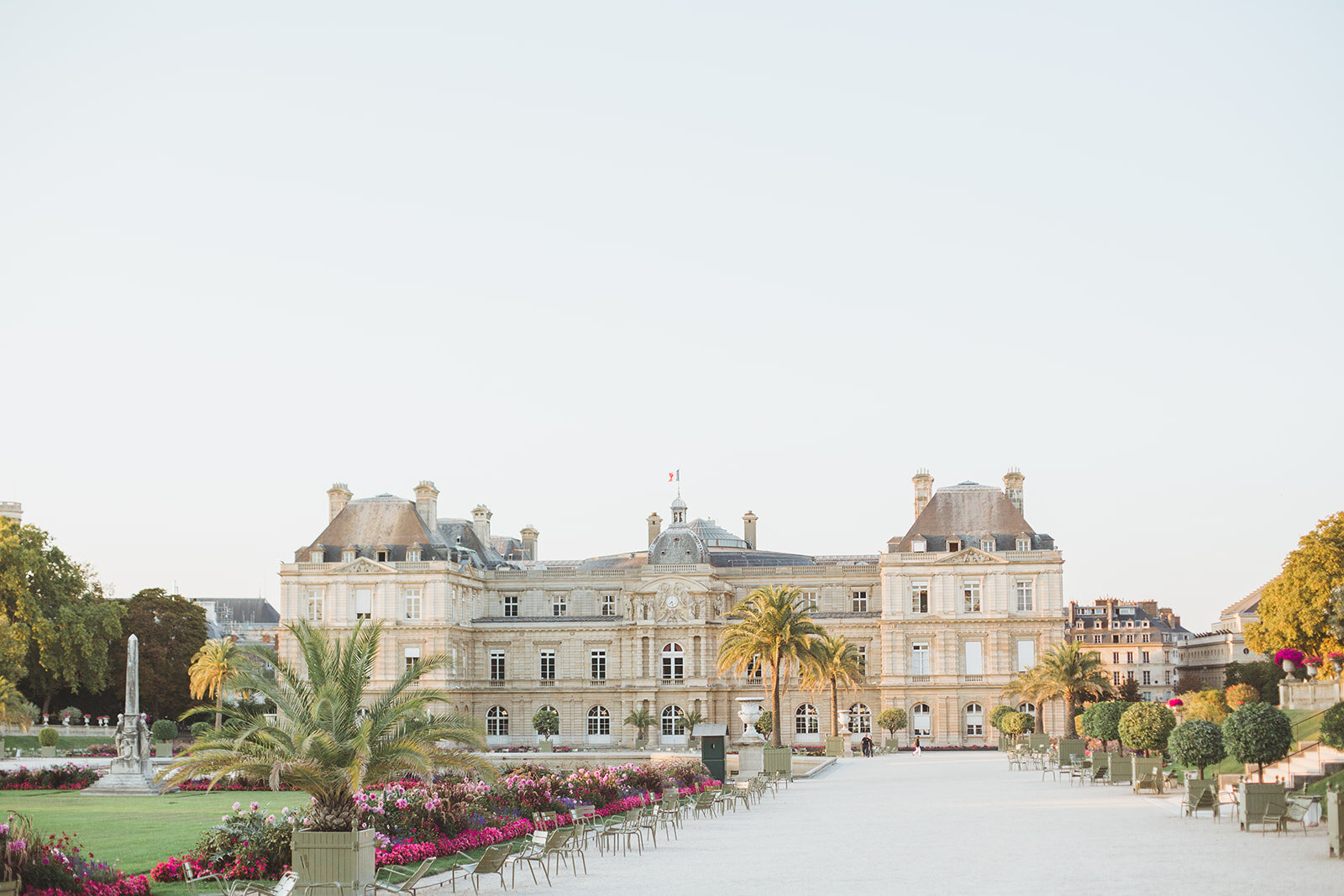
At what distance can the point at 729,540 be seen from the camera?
276 feet

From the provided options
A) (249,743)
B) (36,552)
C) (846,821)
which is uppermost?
(36,552)

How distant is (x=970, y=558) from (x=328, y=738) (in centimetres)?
5487

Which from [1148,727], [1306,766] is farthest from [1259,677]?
[1306,766]

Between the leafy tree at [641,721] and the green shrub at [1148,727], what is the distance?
3716cm

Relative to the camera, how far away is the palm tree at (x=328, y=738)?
17312mm

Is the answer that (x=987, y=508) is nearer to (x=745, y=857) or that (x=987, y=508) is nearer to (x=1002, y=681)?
(x=1002, y=681)

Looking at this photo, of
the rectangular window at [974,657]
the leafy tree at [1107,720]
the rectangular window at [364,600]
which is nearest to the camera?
the leafy tree at [1107,720]

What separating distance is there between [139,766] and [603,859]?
73.2ft

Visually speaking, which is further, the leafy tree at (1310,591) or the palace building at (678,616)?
the palace building at (678,616)

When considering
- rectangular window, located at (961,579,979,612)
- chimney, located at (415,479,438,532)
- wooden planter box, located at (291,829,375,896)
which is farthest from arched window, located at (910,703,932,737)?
wooden planter box, located at (291,829,375,896)

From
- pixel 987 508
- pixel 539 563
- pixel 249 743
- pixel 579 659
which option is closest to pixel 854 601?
pixel 987 508

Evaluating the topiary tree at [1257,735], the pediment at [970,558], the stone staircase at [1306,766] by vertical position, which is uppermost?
the pediment at [970,558]

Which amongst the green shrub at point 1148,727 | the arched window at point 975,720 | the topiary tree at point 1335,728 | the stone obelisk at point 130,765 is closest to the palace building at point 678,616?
the arched window at point 975,720

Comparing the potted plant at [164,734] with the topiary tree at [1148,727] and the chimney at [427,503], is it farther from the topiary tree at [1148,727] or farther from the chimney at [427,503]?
the topiary tree at [1148,727]
